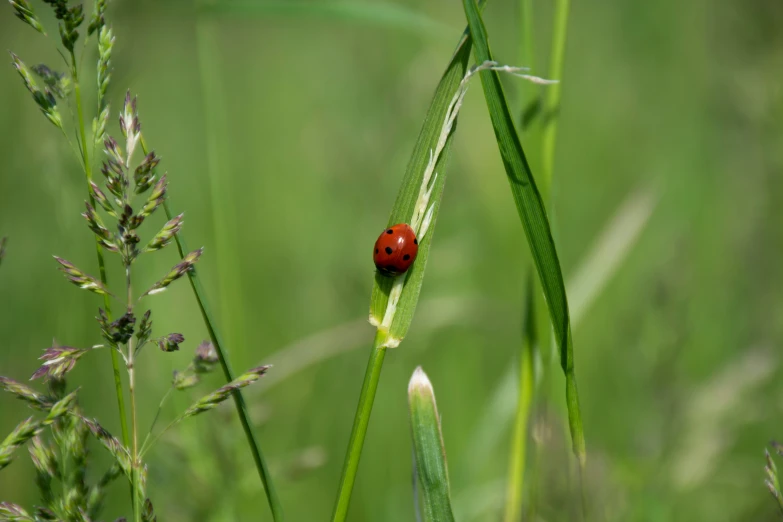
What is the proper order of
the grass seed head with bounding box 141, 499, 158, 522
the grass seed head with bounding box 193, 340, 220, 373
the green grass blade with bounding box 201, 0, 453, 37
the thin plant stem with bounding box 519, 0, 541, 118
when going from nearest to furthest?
1. the grass seed head with bounding box 141, 499, 158, 522
2. the grass seed head with bounding box 193, 340, 220, 373
3. the thin plant stem with bounding box 519, 0, 541, 118
4. the green grass blade with bounding box 201, 0, 453, 37

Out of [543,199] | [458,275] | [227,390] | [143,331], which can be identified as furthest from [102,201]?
[458,275]

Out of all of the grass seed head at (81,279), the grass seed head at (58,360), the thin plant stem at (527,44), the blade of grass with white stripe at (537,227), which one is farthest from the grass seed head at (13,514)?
the thin plant stem at (527,44)

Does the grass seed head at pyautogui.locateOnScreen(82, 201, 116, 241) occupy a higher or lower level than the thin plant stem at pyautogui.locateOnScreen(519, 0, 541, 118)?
lower

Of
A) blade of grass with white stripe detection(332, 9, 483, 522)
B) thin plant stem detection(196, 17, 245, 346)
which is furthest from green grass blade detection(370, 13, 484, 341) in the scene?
thin plant stem detection(196, 17, 245, 346)

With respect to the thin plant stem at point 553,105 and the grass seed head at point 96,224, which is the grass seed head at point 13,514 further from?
the thin plant stem at point 553,105

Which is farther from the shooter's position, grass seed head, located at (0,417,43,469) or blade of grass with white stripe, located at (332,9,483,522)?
blade of grass with white stripe, located at (332,9,483,522)

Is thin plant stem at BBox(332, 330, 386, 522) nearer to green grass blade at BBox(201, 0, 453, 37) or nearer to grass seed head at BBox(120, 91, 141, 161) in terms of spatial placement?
grass seed head at BBox(120, 91, 141, 161)
